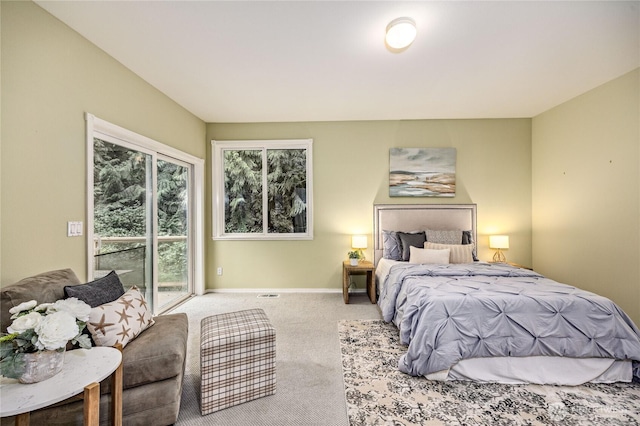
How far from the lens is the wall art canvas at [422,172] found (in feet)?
14.4

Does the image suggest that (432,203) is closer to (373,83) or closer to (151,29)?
(373,83)

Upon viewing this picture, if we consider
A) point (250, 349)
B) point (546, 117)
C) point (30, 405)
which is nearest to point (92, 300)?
point (30, 405)

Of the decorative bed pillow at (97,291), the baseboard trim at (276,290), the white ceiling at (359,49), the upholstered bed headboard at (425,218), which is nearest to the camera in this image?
the decorative bed pillow at (97,291)

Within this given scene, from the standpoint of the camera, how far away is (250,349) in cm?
188

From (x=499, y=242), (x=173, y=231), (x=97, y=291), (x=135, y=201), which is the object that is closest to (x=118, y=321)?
(x=97, y=291)

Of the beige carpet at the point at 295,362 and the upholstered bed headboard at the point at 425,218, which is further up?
the upholstered bed headboard at the point at 425,218

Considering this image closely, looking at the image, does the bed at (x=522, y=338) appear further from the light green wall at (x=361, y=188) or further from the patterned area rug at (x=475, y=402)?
the light green wall at (x=361, y=188)

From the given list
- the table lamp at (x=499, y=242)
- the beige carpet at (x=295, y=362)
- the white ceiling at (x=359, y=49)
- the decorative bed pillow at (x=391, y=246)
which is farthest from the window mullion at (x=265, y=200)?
the table lamp at (x=499, y=242)

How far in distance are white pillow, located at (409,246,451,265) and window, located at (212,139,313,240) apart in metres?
1.75

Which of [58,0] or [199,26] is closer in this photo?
[58,0]

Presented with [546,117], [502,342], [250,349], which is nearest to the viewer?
[250,349]

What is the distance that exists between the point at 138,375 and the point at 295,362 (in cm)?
124

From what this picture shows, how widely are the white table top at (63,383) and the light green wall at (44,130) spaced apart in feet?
3.01

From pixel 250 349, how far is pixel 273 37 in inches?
96.2
